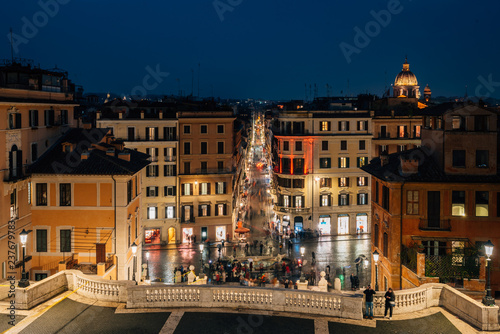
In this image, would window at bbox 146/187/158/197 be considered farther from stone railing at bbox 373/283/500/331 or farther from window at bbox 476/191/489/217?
stone railing at bbox 373/283/500/331

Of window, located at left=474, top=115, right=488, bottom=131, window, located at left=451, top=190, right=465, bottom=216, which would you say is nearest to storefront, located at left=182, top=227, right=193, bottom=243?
window, located at left=451, top=190, right=465, bottom=216

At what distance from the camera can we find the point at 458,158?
3244 cm

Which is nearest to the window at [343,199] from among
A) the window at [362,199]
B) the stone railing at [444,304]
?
the window at [362,199]

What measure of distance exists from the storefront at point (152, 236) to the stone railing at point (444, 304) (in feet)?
141

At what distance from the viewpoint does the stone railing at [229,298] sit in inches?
820

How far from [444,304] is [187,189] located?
141ft

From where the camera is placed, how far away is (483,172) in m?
32.0

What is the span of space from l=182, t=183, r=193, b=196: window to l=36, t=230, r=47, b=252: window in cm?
2670

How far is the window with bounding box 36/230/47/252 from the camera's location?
35719mm

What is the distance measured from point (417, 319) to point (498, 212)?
13830 mm

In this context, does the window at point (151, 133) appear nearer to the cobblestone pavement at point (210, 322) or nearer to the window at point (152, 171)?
the window at point (152, 171)

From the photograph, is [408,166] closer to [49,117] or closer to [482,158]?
[482,158]

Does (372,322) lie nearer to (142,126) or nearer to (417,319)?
(417,319)

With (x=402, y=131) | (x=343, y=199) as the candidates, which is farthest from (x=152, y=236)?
(x=402, y=131)
